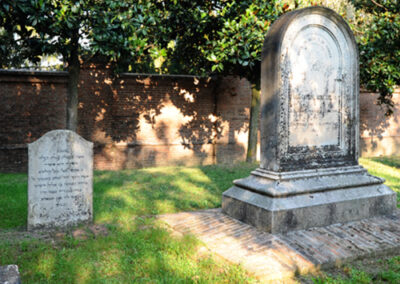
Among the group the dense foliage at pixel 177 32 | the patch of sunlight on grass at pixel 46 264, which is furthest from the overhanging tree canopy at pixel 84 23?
the patch of sunlight on grass at pixel 46 264

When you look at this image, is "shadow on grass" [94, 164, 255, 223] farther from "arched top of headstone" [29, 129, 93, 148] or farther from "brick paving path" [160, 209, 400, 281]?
"arched top of headstone" [29, 129, 93, 148]

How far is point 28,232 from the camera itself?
5074 mm

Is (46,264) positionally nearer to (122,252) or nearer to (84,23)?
(122,252)

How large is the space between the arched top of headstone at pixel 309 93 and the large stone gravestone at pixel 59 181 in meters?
2.61

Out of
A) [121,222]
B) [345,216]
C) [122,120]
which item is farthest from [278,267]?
[122,120]

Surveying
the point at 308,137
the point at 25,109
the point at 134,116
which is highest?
the point at 25,109

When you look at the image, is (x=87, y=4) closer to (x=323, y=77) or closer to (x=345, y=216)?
(x=323, y=77)

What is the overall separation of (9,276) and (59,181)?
11.1 feet

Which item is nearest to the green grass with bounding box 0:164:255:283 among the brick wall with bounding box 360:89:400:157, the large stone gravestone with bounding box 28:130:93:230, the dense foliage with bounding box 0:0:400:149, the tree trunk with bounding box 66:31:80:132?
the large stone gravestone with bounding box 28:130:93:230

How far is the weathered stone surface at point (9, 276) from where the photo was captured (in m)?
2.01

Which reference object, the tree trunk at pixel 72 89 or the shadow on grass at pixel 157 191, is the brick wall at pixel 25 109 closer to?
the tree trunk at pixel 72 89

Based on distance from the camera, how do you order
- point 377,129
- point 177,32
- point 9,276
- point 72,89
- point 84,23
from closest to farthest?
point 9,276 → point 84,23 → point 72,89 → point 177,32 → point 377,129

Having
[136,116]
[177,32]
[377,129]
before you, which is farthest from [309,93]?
[377,129]

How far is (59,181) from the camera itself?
5316 mm
